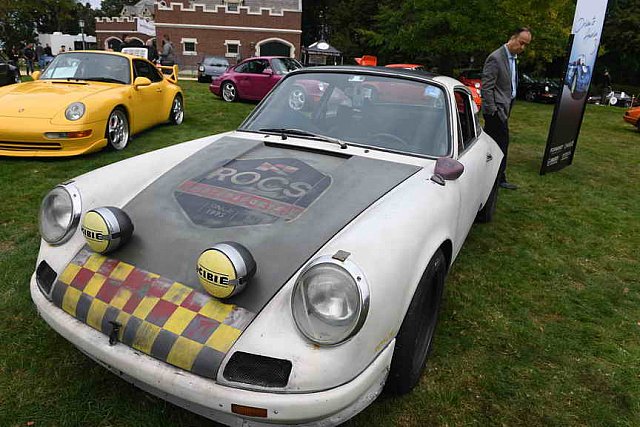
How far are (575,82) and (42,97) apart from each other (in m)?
7.09

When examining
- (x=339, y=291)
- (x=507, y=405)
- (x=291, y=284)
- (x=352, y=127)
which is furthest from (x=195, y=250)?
(x=507, y=405)

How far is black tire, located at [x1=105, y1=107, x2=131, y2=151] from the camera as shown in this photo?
608 centimetres

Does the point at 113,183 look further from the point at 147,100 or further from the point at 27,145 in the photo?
the point at 147,100

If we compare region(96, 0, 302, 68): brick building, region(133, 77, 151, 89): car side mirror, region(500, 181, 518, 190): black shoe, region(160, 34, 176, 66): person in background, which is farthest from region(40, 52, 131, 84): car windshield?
region(96, 0, 302, 68): brick building

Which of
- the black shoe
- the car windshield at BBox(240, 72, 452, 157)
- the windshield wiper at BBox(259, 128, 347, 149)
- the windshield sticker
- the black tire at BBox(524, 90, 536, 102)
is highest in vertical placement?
the car windshield at BBox(240, 72, 452, 157)

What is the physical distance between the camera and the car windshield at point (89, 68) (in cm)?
655

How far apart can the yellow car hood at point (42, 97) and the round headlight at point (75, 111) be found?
8 centimetres

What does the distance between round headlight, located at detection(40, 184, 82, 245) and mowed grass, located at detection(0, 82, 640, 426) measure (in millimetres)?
621

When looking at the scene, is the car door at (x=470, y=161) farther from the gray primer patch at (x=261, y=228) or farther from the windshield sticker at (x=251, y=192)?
the windshield sticker at (x=251, y=192)

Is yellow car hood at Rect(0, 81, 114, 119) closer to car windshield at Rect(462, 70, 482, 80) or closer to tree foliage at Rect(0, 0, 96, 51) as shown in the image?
car windshield at Rect(462, 70, 482, 80)

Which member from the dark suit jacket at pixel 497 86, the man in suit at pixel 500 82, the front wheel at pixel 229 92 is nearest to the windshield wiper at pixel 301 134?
Result: the man in suit at pixel 500 82

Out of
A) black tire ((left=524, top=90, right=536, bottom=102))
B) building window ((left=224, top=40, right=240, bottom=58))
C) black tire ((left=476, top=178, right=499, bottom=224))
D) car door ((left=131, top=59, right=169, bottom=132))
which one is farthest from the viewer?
building window ((left=224, top=40, right=240, bottom=58))

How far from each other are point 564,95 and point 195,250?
20.6 ft

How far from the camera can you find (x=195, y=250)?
6.34ft
